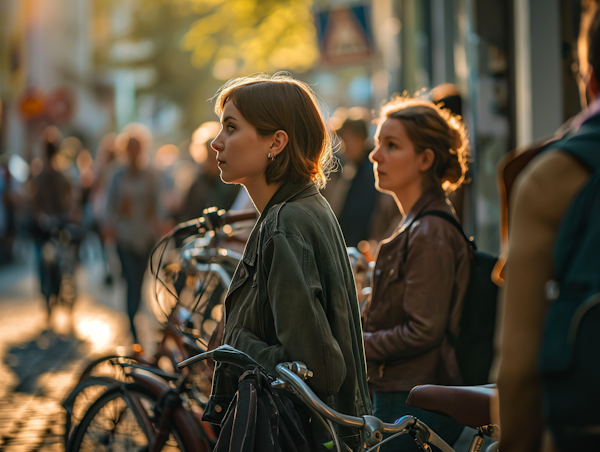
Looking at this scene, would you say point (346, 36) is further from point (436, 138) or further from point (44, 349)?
point (436, 138)

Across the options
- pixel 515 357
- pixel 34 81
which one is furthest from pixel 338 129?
pixel 34 81

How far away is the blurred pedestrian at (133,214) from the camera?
7570mm

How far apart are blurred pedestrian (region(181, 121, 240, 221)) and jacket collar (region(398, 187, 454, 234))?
13.1 ft

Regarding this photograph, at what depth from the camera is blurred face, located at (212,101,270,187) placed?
236 centimetres

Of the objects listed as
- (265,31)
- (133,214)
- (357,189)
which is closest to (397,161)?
(357,189)

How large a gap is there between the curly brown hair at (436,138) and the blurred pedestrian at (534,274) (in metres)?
1.61

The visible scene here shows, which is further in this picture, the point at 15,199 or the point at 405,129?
the point at 15,199

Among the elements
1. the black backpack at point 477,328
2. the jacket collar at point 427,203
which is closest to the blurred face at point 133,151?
the jacket collar at point 427,203

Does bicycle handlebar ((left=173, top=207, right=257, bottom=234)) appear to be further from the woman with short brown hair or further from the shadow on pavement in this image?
Result: the shadow on pavement

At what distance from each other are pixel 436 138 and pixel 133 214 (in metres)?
5.13

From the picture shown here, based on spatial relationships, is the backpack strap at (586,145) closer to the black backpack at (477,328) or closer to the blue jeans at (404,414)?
the black backpack at (477,328)

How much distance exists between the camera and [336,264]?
2.22 metres

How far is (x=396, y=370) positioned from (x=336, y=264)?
0.72 m

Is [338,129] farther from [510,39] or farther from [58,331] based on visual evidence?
[58,331]
